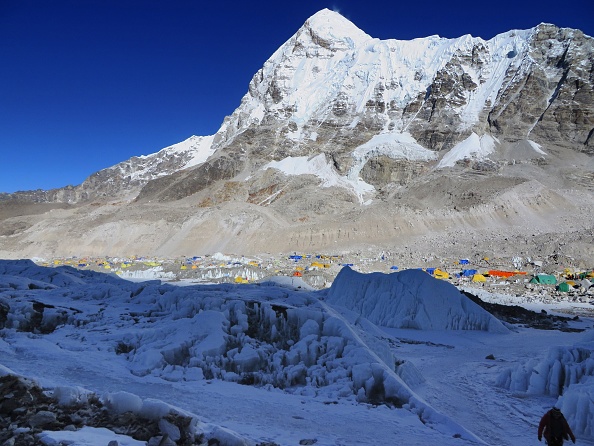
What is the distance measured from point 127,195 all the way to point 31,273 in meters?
122

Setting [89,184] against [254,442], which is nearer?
[254,442]

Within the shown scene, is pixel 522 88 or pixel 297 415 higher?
pixel 522 88

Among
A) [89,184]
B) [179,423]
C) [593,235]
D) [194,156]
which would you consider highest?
[194,156]

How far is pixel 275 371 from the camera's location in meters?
9.76

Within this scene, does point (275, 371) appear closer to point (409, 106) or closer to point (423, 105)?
point (409, 106)

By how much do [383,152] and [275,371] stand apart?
9017 centimetres

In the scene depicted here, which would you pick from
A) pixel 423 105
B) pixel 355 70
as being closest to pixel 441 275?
pixel 423 105

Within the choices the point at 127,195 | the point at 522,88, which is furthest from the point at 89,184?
the point at 522,88

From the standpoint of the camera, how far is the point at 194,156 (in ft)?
536

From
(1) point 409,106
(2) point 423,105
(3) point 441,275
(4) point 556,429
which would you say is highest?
(2) point 423,105

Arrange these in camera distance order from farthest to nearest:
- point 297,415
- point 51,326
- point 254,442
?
point 51,326 → point 297,415 → point 254,442

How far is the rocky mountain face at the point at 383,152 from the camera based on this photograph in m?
68.8

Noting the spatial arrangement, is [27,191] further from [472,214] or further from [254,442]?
[254,442]

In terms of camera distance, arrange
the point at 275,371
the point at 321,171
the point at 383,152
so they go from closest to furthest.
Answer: the point at 275,371
the point at 383,152
the point at 321,171
